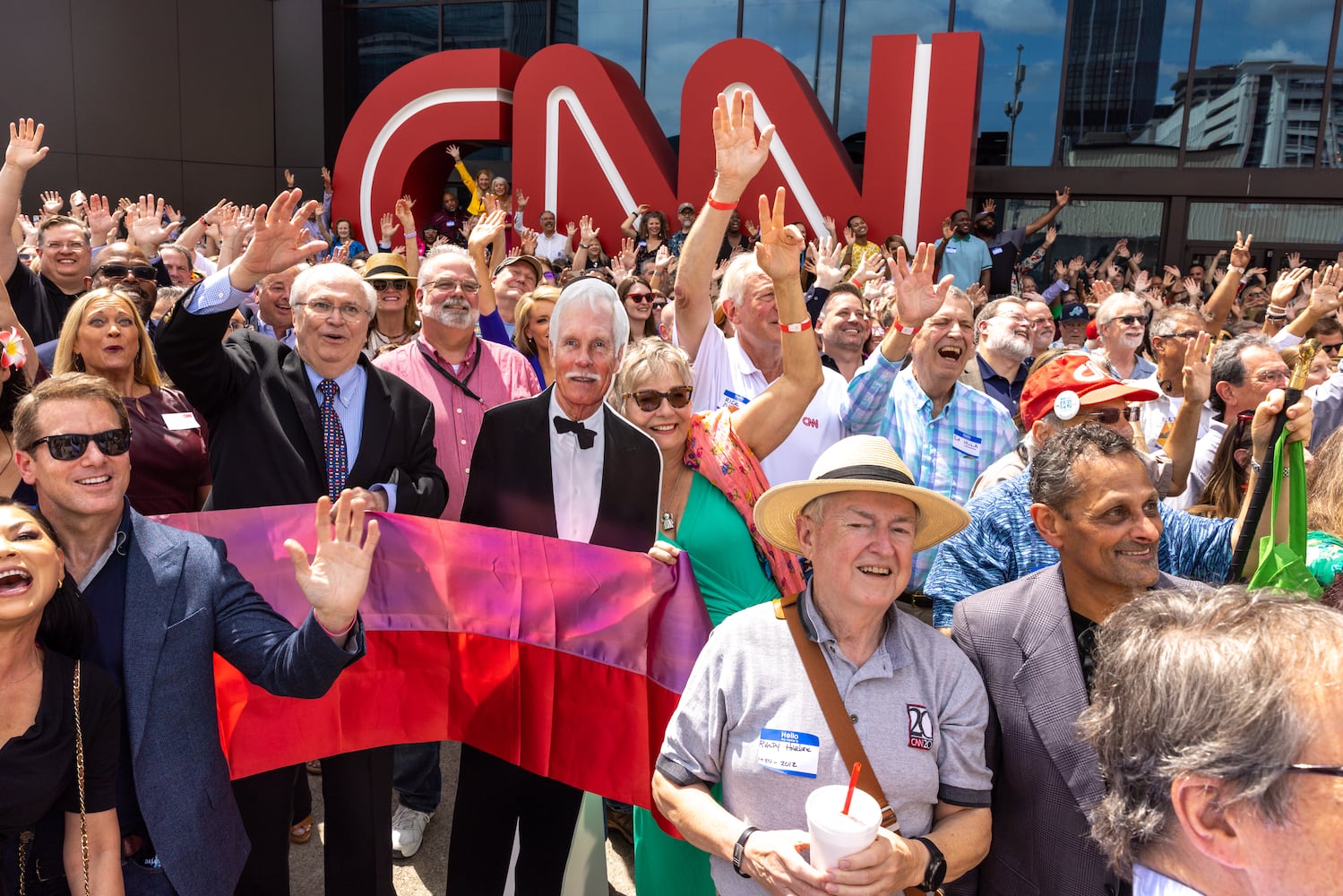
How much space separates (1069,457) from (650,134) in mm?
12445

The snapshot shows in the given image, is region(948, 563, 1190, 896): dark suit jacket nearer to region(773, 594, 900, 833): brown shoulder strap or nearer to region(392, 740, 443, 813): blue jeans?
region(773, 594, 900, 833): brown shoulder strap

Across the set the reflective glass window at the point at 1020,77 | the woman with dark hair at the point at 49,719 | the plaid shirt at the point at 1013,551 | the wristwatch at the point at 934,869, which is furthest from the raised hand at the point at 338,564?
the reflective glass window at the point at 1020,77

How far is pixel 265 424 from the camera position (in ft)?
10.3

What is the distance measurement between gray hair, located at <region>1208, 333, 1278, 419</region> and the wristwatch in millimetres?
3183

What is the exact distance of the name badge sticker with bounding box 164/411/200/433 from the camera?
11.8ft

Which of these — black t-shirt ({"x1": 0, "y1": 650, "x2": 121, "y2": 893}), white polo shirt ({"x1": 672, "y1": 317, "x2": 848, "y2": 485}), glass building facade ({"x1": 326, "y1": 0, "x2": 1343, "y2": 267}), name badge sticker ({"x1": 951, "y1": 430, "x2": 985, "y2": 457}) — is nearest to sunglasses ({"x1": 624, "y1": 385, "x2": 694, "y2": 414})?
white polo shirt ({"x1": 672, "y1": 317, "x2": 848, "y2": 485})

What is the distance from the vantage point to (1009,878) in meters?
2.22

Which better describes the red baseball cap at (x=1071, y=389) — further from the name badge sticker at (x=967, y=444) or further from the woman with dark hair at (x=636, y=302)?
the woman with dark hair at (x=636, y=302)

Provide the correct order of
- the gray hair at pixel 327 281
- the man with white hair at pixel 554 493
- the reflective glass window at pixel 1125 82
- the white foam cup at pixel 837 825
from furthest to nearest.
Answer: the reflective glass window at pixel 1125 82, the gray hair at pixel 327 281, the man with white hair at pixel 554 493, the white foam cup at pixel 837 825

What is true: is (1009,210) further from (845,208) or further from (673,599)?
(673,599)

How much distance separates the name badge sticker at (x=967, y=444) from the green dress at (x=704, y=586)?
1.53 m

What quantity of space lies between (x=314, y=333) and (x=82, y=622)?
1335mm

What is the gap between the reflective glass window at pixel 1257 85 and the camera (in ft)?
45.3

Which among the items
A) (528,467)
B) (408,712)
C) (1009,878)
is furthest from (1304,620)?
(408,712)
